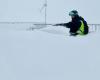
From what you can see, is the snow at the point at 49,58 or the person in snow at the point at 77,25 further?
the person in snow at the point at 77,25

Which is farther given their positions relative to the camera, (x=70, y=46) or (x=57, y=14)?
(x=57, y=14)

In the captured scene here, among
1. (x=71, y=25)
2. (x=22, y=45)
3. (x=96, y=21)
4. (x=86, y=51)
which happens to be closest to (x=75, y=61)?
(x=86, y=51)

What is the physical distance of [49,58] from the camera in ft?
13.1

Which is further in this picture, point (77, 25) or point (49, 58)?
point (77, 25)

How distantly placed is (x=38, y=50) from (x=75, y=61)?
1.85 feet

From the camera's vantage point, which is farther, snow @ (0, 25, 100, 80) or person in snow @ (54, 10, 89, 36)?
person in snow @ (54, 10, 89, 36)

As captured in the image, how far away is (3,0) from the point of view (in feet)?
32.9

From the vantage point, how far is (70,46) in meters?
4.61

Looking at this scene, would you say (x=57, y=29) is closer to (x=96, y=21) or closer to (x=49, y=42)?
(x=49, y=42)

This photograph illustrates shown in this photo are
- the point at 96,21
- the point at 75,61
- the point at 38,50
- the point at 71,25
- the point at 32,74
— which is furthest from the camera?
the point at 96,21

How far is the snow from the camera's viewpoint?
3461mm

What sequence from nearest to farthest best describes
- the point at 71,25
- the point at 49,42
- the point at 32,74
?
the point at 32,74, the point at 49,42, the point at 71,25

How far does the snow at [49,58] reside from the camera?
3.46 m

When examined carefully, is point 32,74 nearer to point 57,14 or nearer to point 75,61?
point 75,61
